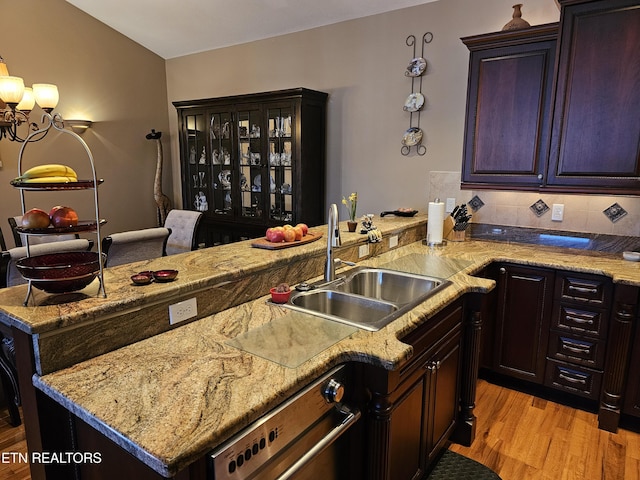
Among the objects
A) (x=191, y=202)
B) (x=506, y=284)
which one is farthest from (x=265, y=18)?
(x=506, y=284)

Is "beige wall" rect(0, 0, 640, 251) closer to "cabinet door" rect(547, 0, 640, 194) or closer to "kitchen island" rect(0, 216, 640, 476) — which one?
"cabinet door" rect(547, 0, 640, 194)

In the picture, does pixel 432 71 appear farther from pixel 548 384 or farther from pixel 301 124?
pixel 548 384

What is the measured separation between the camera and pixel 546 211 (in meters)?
3.11

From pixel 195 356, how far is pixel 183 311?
0.28 m

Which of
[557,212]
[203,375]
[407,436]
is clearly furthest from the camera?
[557,212]

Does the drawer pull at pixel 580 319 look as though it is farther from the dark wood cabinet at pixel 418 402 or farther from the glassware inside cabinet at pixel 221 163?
the glassware inside cabinet at pixel 221 163

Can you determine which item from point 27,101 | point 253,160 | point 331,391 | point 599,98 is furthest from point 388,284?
point 27,101

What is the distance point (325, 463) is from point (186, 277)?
0.82 metres

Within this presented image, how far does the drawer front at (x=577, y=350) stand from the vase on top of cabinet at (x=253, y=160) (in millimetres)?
2282

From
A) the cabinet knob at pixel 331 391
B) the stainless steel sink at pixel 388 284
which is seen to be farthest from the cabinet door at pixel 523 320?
the cabinet knob at pixel 331 391

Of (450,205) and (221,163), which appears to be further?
(221,163)

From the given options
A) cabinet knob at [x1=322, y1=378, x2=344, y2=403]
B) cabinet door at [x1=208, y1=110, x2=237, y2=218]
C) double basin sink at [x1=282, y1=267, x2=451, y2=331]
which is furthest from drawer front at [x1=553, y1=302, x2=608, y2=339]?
cabinet door at [x1=208, y1=110, x2=237, y2=218]

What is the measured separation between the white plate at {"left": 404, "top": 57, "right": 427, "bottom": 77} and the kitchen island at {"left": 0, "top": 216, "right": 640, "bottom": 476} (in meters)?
2.11

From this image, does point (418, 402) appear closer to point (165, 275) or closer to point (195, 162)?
point (165, 275)
